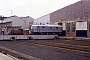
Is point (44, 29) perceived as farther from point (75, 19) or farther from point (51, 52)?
point (51, 52)

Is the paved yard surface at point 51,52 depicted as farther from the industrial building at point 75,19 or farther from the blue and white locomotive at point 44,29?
the blue and white locomotive at point 44,29

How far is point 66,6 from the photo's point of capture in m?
49.4

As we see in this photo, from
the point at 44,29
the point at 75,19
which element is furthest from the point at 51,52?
the point at 44,29

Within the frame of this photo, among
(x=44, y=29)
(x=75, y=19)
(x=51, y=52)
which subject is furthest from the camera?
(x=44, y=29)

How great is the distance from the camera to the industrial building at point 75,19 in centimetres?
4253

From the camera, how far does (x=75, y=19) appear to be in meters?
45.7

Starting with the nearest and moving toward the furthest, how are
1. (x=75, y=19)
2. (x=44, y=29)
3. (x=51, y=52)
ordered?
1. (x=51, y=52)
2. (x=75, y=19)
3. (x=44, y=29)

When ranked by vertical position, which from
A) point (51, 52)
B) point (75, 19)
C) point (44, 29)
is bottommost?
point (51, 52)

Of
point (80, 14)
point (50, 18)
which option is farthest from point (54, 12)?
point (80, 14)

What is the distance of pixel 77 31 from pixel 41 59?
32420 millimetres

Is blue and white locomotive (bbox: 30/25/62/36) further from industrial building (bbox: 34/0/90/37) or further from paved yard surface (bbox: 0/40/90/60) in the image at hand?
paved yard surface (bbox: 0/40/90/60)

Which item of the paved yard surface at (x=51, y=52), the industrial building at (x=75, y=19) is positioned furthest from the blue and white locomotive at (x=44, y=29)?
the paved yard surface at (x=51, y=52)

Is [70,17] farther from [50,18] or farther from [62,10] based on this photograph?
[50,18]

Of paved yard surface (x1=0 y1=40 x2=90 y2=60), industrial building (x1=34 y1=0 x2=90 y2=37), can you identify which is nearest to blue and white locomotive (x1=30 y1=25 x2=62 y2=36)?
industrial building (x1=34 y1=0 x2=90 y2=37)
